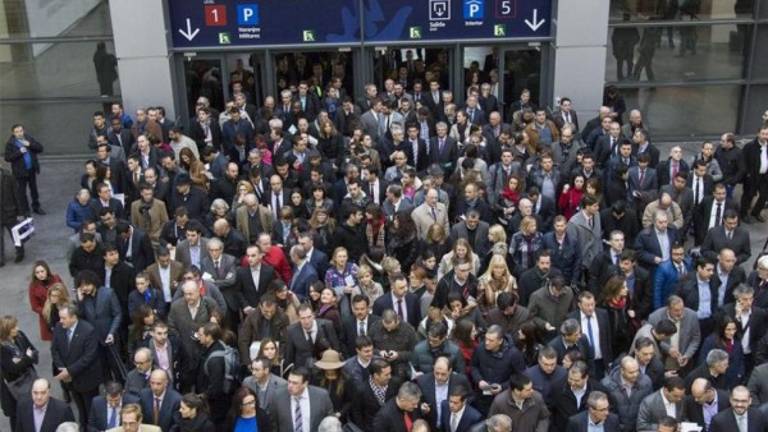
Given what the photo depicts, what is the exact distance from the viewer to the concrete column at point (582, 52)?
701 inches

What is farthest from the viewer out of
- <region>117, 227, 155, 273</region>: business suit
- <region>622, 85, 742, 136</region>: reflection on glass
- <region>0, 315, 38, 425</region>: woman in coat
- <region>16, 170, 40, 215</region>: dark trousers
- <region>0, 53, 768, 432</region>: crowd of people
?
<region>622, 85, 742, 136</region>: reflection on glass

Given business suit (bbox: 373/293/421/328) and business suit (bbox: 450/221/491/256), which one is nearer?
business suit (bbox: 373/293/421/328)

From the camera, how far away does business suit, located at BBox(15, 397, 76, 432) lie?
30.7 ft

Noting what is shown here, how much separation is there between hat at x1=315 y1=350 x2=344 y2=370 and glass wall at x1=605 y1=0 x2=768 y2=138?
11.4 m

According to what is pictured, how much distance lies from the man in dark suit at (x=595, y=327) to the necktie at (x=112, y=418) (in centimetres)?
453

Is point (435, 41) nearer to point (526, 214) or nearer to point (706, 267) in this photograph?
point (526, 214)

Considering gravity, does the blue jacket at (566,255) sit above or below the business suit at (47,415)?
above

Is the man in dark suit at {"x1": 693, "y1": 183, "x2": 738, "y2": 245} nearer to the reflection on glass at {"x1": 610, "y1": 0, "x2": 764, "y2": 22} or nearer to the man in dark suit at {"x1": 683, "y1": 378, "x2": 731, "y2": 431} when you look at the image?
the man in dark suit at {"x1": 683, "y1": 378, "x2": 731, "y2": 431}

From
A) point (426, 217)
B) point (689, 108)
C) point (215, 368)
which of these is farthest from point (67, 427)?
point (689, 108)

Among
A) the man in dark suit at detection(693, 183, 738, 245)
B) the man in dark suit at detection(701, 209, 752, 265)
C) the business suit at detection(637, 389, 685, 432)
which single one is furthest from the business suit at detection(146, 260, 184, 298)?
the man in dark suit at detection(693, 183, 738, 245)

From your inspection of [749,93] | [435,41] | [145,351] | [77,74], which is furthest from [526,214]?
[77,74]

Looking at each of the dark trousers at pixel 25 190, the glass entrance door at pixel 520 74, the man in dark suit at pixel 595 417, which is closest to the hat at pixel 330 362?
the man in dark suit at pixel 595 417

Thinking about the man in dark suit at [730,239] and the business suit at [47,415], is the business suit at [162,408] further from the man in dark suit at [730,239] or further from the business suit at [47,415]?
the man in dark suit at [730,239]

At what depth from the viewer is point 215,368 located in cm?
987
